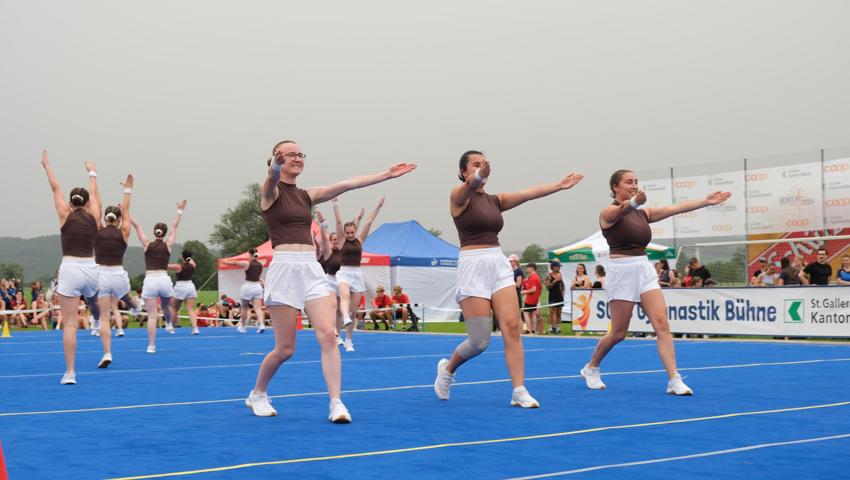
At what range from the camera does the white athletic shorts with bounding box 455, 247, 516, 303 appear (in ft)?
28.6

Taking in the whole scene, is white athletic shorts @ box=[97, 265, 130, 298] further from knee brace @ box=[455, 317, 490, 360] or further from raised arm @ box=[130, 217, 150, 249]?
knee brace @ box=[455, 317, 490, 360]

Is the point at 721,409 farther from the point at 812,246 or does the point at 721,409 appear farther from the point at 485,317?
the point at 812,246

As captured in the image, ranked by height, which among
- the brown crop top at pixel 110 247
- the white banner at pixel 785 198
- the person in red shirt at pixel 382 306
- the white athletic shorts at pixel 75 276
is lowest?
the person in red shirt at pixel 382 306

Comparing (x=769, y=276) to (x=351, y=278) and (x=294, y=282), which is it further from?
(x=294, y=282)

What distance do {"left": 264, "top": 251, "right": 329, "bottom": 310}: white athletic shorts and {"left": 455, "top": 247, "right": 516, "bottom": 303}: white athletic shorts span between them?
4.40ft

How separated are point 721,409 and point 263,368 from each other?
12.2 feet

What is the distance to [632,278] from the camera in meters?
9.93

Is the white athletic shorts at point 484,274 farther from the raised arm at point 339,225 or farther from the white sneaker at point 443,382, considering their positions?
the raised arm at point 339,225

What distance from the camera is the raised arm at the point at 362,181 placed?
7.95 m

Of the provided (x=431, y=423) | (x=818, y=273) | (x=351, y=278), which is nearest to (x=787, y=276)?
(x=818, y=273)

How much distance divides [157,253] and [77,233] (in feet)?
26.8

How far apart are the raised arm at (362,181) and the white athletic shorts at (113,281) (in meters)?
7.82

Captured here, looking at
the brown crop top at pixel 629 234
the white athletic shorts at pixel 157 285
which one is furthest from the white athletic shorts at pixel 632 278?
the white athletic shorts at pixel 157 285

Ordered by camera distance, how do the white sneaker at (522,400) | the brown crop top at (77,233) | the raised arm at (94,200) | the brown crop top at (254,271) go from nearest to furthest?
the white sneaker at (522,400) → the brown crop top at (77,233) → the raised arm at (94,200) → the brown crop top at (254,271)
